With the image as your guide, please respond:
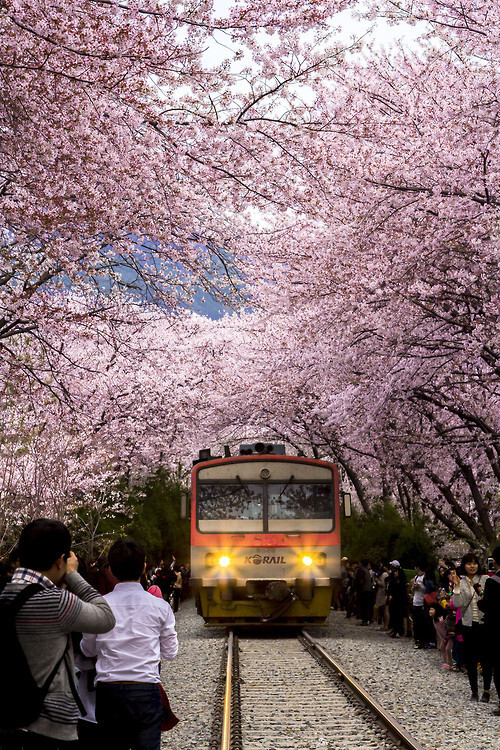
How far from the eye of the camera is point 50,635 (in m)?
3.02

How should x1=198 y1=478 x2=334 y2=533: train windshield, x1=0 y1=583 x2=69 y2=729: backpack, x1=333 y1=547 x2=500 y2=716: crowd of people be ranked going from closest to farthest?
x1=0 y1=583 x2=69 y2=729: backpack → x1=333 y1=547 x2=500 y2=716: crowd of people → x1=198 y1=478 x2=334 y2=533: train windshield

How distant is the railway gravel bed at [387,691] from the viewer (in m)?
6.91

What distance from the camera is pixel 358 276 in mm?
14172

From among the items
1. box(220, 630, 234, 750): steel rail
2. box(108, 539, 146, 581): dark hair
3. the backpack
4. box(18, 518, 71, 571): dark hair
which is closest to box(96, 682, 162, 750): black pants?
box(108, 539, 146, 581): dark hair

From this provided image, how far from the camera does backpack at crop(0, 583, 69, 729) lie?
2922 millimetres

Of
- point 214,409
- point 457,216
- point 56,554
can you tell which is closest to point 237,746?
point 56,554

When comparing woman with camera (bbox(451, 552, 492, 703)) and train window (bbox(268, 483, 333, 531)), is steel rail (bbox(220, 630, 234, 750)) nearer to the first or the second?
woman with camera (bbox(451, 552, 492, 703))

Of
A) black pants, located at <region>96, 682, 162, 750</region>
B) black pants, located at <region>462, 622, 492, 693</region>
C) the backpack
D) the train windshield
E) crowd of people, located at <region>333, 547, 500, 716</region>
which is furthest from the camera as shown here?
the train windshield

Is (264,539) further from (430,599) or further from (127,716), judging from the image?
(127,716)

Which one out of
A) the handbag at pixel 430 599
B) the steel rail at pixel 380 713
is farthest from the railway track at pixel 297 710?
the handbag at pixel 430 599

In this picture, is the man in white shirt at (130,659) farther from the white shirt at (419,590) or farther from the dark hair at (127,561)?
the white shirt at (419,590)

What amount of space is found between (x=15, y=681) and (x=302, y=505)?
11.5 metres

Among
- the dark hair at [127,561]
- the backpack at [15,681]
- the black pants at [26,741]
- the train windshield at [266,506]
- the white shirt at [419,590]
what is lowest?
the black pants at [26,741]

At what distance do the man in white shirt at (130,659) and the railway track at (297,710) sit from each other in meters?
2.94
